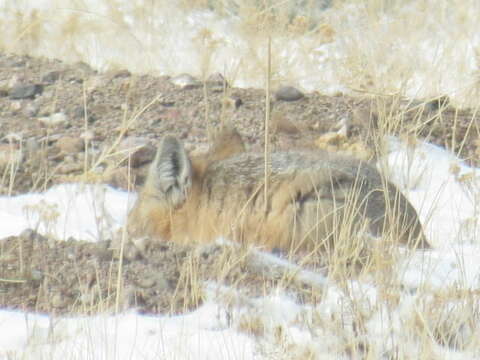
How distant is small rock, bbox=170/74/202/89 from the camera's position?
23.5 feet

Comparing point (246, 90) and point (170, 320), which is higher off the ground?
point (246, 90)

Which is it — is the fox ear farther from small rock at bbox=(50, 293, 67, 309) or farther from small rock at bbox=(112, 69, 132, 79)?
small rock at bbox=(112, 69, 132, 79)

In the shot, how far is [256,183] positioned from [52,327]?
5.39 ft

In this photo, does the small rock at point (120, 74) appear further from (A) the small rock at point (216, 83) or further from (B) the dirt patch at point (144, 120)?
(A) the small rock at point (216, 83)

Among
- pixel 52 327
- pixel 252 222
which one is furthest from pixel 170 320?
pixel 252 222

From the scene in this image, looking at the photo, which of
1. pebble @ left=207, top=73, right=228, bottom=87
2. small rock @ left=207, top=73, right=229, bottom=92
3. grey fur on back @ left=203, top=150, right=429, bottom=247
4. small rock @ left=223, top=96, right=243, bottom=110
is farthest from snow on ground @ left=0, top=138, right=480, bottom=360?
pebble @ left=207, top=73, right=228, bottom=87

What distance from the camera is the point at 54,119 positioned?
6562 mm

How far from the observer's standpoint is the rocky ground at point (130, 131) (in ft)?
14.0

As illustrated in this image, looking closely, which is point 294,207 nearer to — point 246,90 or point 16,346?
point 16,346

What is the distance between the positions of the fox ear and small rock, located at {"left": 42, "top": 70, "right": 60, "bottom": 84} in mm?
2302

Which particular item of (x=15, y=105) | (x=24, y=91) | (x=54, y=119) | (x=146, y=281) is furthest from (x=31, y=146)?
(x=146, y=281)

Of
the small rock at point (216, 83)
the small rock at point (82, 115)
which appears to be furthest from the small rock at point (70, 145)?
the small rock at point (216, 83)

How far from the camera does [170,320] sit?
12.7 ft

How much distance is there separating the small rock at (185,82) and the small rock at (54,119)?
98 cm
